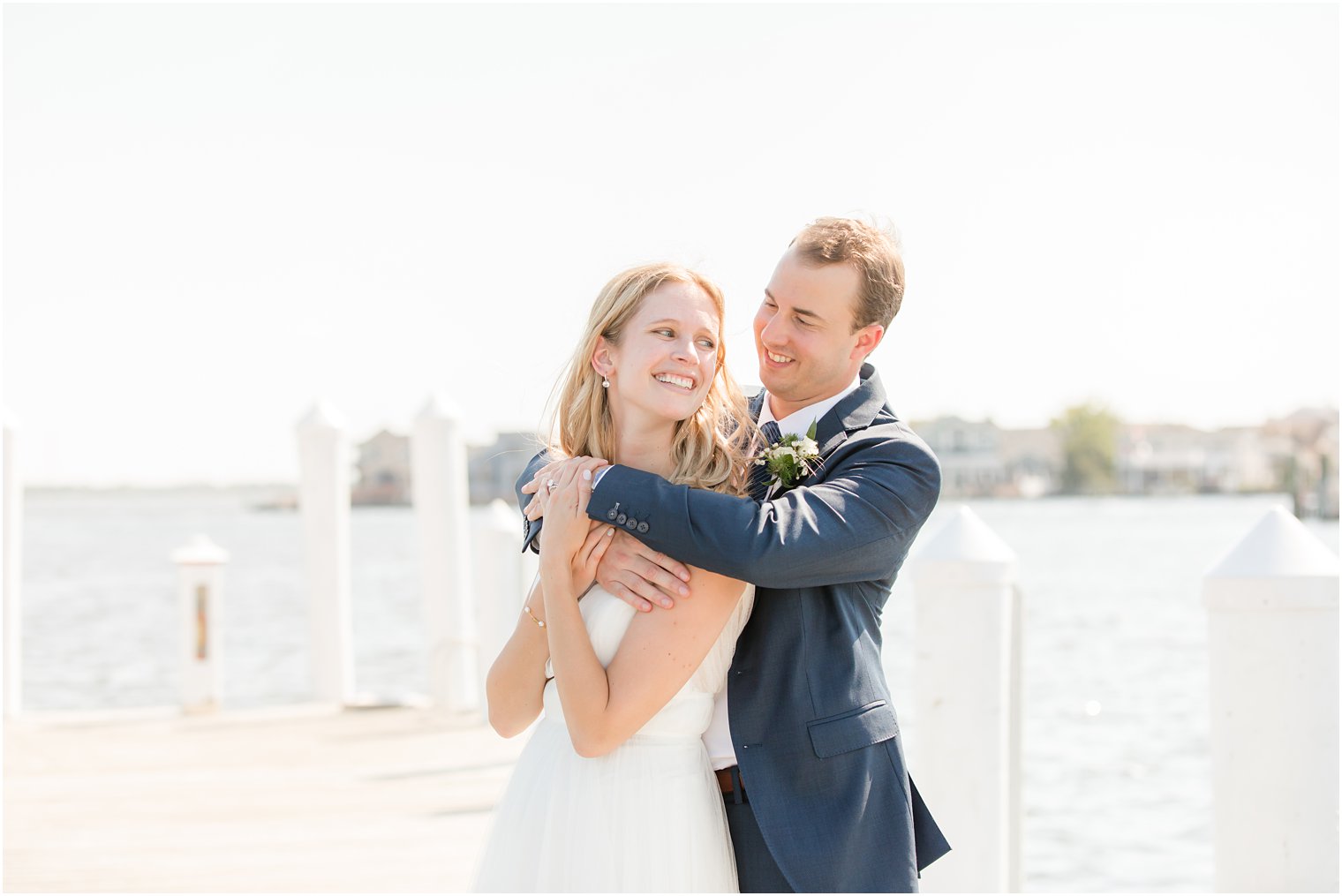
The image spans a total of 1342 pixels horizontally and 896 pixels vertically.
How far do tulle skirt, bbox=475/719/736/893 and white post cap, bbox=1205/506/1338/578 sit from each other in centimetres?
210

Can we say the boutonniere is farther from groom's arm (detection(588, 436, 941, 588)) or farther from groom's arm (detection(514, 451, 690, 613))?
groom's arm (detection(514, 451, 690, 613))

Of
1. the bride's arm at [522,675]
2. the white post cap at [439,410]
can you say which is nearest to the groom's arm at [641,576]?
the bride's arm at [522,675]

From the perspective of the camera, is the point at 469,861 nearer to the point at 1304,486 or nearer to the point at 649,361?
the point at 649,361

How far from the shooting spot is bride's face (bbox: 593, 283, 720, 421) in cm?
277

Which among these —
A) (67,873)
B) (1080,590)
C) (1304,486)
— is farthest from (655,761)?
(1304,486)

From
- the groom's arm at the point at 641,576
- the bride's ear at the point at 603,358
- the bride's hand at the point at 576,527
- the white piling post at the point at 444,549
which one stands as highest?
the bride's ear at the point at 603,358

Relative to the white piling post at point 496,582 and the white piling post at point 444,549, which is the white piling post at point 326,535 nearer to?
the white piling post at point 444,549

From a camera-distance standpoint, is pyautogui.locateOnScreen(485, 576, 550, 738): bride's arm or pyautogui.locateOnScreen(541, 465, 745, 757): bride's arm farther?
pyautogui.locateOnScreen(485, 576, 550, 738): bride's arm

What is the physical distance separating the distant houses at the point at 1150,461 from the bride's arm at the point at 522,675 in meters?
50.1

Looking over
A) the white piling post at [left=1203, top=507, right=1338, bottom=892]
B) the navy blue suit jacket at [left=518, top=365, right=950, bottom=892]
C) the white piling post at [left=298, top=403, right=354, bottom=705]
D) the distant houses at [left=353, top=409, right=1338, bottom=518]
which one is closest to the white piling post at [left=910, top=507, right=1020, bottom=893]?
the white piling post at [left=1203, top=507, right=1338, bottom=892]

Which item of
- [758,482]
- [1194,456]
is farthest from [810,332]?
[1194,456]

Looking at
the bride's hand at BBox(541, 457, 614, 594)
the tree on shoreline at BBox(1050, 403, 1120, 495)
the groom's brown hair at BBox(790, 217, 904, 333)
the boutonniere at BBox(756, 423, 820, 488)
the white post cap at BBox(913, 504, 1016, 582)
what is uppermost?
the groom's brown hair at BBox(790, 217, 904, 333)

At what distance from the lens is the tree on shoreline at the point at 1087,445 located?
8444cm

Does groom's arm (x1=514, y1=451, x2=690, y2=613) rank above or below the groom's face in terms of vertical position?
below
